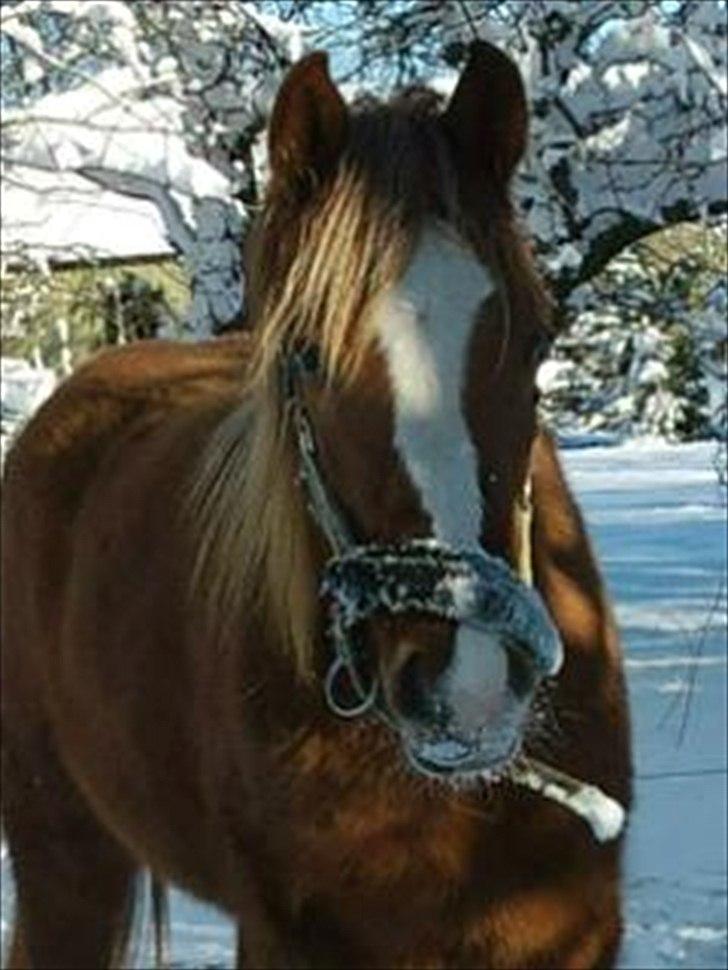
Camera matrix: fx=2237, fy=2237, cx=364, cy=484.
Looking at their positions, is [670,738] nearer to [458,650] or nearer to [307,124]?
[307,124]

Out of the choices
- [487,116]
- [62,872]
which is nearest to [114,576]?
[62,872]

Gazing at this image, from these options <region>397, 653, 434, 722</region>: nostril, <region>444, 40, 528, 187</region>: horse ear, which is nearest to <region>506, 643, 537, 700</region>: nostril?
<region>397, 653, 434, 722</region>: nostril

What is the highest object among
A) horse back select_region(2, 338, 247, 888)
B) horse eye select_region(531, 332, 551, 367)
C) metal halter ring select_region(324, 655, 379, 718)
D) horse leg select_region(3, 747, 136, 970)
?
horse eye select_region(531, 332, 551, 367)

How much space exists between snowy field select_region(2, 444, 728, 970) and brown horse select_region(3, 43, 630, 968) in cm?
63

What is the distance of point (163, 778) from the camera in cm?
339

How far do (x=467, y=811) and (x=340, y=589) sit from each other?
0.40 meters

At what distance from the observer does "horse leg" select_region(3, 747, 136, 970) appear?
14.3ft

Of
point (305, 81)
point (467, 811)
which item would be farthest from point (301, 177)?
point (467, 811)

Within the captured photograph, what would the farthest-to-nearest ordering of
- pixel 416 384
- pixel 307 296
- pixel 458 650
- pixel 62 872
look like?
pixel 62 872, pixel 307 296, pixel 416 384, pixel 458 650

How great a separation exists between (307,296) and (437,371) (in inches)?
8.5

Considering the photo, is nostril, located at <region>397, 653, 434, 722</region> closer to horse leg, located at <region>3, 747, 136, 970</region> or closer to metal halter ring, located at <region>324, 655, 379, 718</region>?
metal halter ring, located at <region>324, 655, 379, 718</region>

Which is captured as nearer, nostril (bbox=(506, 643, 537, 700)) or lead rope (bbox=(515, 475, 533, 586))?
nostril (bbox=(506, 643, 537, 700))

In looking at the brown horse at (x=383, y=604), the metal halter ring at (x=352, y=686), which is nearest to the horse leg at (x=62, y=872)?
the brown horse at (x=383, y=604)

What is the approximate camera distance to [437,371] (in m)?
2.54
